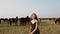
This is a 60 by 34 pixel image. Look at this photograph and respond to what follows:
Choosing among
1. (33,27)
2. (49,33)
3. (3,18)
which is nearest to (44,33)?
(49,33)

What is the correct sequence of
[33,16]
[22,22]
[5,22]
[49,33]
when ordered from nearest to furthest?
[33,16] → [49,33] → [22,22] → [5,22]

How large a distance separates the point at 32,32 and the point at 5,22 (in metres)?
19.5

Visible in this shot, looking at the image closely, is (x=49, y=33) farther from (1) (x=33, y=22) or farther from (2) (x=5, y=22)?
(2) (x=5, y=22)

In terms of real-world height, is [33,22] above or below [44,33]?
above

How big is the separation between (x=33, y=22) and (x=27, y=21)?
1735 centimetres

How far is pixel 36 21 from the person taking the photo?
26.0 ft

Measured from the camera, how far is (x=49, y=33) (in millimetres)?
13703

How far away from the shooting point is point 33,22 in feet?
26.6

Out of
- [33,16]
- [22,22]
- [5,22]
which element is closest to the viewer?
[33,16]

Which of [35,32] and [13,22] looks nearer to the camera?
[35,32]

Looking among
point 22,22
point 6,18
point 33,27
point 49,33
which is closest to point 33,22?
point 33,27

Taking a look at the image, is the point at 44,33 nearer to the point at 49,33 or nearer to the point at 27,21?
the point at 49,33

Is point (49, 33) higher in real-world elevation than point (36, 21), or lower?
lower

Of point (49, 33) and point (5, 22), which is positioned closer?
point (49, 33)
